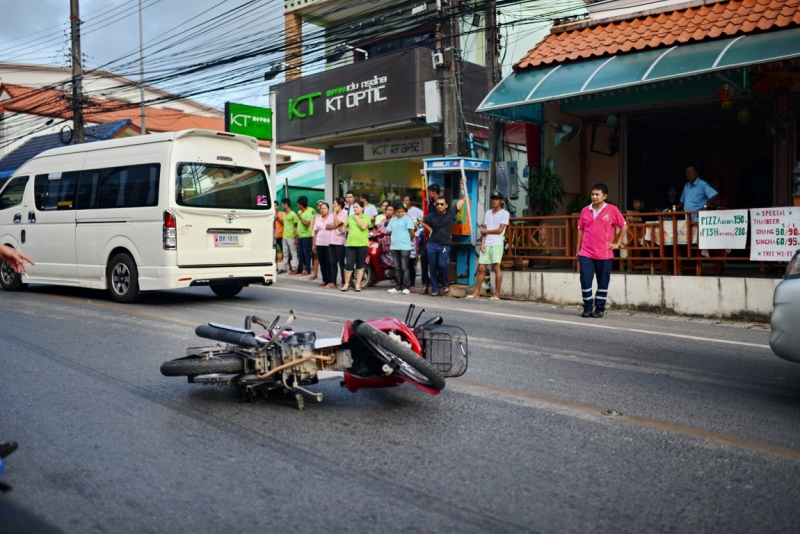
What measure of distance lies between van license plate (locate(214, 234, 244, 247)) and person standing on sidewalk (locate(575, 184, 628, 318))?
509cm

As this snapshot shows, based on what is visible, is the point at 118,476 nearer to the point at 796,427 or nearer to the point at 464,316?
the point at 796,427

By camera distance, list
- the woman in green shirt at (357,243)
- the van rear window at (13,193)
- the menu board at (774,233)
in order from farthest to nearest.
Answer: the woman in green shirt at (357,243)
the van rear window at (13,193)
the menu board at (774,233)

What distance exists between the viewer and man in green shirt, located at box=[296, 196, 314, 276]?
16859 millimetres

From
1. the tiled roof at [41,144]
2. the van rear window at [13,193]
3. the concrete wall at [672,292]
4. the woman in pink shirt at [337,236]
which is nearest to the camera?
the concrete wall at [672,292]

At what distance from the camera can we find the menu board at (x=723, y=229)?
10344 mm

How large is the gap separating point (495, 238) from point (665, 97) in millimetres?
4921

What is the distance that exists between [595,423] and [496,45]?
11363 mm

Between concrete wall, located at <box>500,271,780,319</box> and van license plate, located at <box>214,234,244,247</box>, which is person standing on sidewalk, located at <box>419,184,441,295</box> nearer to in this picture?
concrete wall, located at <box>500,271,780,319</box>

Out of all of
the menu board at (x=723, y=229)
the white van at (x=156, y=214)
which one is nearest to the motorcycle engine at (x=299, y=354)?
the white van at (x=156, y=214)

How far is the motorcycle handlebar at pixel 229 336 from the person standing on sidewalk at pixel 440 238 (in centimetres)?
797

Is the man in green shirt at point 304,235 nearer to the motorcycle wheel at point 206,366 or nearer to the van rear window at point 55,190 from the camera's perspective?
the van rear window at point 55,190

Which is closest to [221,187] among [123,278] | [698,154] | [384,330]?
[123,278]

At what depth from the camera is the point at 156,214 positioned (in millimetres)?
10289

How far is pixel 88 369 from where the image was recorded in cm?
621
